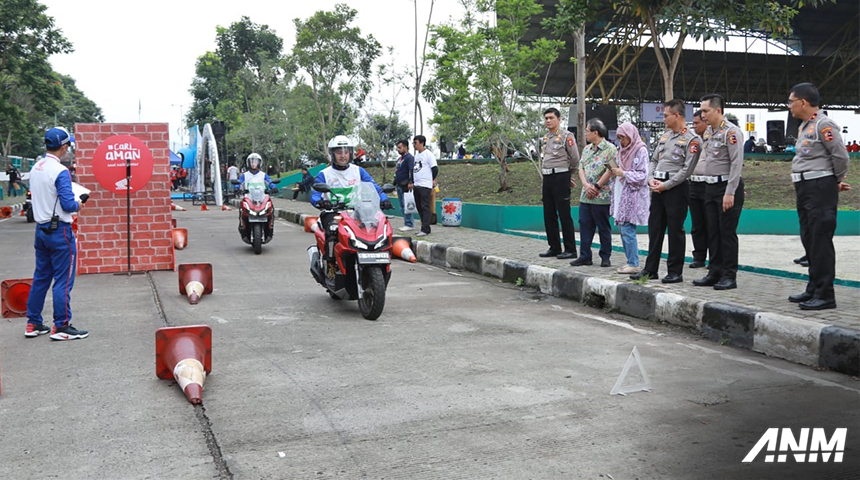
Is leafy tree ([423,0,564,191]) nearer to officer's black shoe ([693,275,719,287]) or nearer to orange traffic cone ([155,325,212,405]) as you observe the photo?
officer's black shoe ([693,275,719,287])

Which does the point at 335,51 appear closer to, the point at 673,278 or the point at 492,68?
the point at 492,68

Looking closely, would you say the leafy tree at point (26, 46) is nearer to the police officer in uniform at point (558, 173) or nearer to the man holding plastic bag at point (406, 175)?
the man holding plastic bag at point (406, 175)

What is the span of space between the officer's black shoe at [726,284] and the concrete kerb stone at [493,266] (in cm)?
311

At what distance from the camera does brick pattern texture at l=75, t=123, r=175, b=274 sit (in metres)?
10.4

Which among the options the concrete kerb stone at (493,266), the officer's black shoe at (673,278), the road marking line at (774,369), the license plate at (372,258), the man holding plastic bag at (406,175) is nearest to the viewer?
the road marking line at (774,369)

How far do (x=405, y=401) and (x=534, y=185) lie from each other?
59.2ft

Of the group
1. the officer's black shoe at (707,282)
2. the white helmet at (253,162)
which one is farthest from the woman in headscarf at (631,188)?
the white helmet at (253,162)

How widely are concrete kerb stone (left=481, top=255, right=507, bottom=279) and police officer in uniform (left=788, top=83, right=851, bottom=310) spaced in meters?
4.19

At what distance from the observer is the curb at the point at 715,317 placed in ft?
17.6

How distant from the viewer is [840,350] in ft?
17.4

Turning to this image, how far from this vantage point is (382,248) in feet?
23.2

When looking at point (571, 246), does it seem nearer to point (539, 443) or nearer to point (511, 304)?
point (511, 304)

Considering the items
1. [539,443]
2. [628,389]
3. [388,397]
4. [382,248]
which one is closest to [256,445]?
[388,397]

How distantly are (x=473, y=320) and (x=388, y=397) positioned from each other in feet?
8.40
